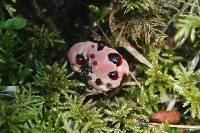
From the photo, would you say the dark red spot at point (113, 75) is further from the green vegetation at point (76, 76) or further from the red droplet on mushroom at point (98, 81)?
the green vegetation at point (76, 76)

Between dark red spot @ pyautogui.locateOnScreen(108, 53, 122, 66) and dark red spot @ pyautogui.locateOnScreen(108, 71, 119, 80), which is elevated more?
dark red spot @ pyautogui.locateOnScreen(108, 53, 122, 66)

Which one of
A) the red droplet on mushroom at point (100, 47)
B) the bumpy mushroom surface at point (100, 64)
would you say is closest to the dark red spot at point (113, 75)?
the bumpy mushroom surface at point (100, 64)

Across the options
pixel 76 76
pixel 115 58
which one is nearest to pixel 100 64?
pixel 115 58

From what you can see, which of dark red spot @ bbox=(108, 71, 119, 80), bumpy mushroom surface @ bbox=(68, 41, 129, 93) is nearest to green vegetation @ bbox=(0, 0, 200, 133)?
bumpy mushroom surface @ bbox=(68, 41, 129, 93)

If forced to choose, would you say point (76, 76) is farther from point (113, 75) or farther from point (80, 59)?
point (113, 75)

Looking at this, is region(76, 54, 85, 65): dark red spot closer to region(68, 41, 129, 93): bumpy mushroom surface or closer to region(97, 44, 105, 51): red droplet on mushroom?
region(68, 41, 129, 93): bumpy mushroom surface

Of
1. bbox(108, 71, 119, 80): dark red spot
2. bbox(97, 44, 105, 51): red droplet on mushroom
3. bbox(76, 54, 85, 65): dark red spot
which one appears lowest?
bbox(108, 71, 119, 80): dark red spot

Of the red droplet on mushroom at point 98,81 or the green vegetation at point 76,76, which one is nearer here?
the green vegetation at point 76,76

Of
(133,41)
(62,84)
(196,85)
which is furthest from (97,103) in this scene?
(196,85)

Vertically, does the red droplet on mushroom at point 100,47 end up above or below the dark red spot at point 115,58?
above
